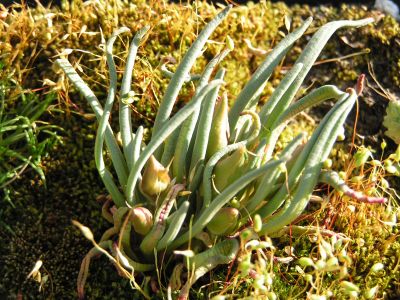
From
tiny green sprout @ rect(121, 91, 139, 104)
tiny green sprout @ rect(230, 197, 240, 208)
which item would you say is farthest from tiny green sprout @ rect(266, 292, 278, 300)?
tiny green sprout @ rect(121, 91, 139, 104)

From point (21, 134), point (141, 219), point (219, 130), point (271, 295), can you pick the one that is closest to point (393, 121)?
point (219, 130)

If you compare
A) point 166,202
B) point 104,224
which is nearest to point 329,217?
point 166,202

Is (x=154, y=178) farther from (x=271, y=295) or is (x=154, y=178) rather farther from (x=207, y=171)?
(x=271, y=295)

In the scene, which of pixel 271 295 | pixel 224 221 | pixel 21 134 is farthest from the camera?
pixel 21 134

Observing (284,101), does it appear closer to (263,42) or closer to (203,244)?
(203,244)

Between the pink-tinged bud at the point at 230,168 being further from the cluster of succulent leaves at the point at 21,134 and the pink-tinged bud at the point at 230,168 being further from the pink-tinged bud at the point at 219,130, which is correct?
the cluster of succulent leaves at the point at 21,134

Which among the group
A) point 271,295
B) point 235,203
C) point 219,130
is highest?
point 219,130

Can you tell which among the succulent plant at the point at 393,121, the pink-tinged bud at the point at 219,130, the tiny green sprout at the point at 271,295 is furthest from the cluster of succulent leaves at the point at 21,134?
the succulent plant at the point at 393,121
